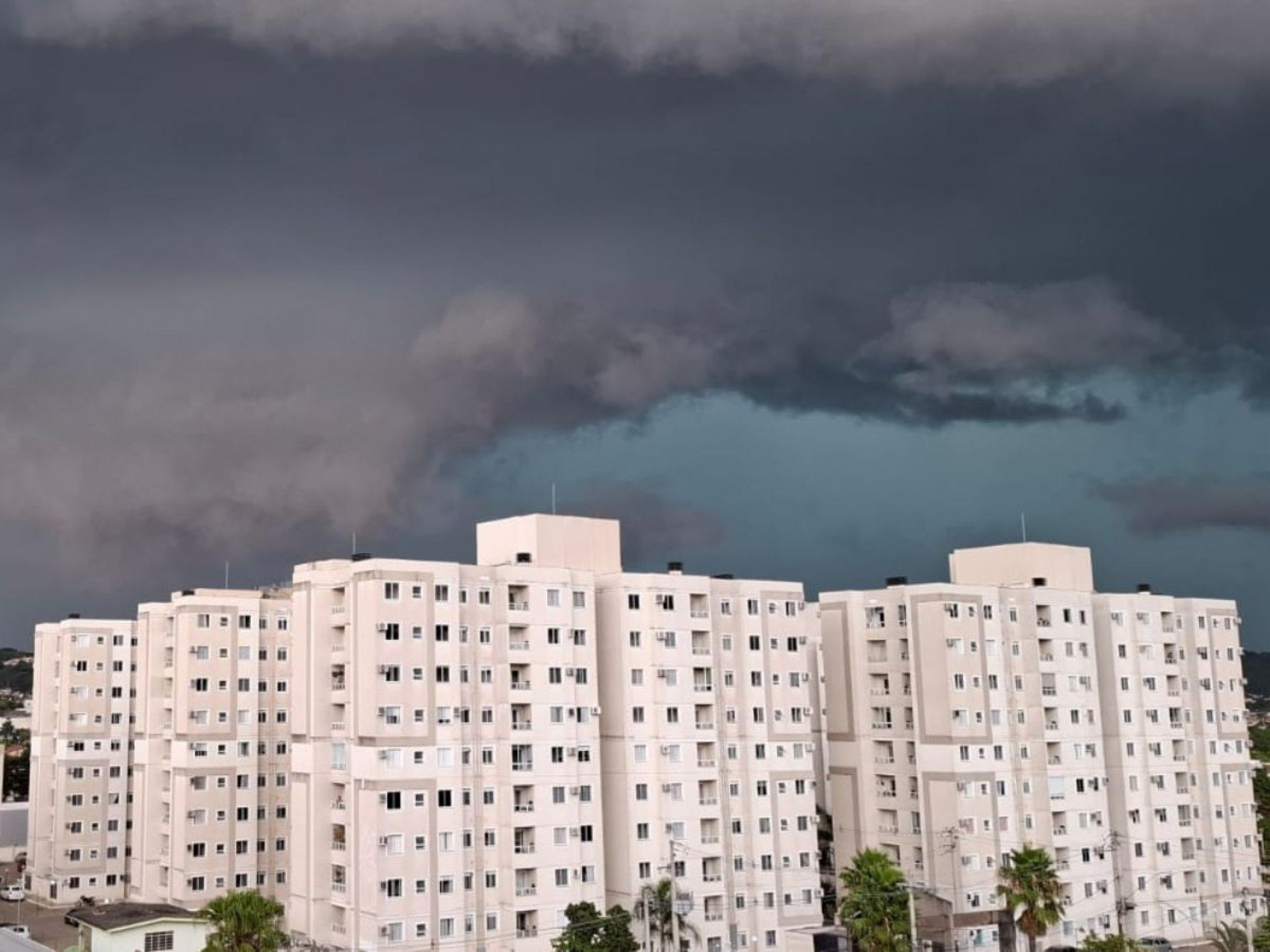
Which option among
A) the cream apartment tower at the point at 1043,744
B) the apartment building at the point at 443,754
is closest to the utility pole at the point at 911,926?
the cream apartment tower at the point at 1043,744

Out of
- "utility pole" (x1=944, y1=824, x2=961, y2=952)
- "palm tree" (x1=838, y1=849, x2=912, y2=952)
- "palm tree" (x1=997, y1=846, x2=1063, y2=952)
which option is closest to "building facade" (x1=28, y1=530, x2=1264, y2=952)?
"utility pole" (x1=944, y1=824, x2=961, y2=952)

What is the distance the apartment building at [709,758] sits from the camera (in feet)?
309

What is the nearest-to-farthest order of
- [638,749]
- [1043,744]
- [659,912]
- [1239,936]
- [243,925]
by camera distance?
[243,925] → [659,912] → [638,749] → [1239,936] → [1043,744]

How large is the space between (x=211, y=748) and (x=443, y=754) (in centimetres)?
3989

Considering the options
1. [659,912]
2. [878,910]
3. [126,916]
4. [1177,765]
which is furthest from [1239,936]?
[126,916]

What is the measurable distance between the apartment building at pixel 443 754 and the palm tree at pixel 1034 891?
88.1 ft

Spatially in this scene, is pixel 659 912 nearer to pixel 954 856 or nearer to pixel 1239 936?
pixel 954 856

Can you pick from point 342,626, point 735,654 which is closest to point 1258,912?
point 735,654

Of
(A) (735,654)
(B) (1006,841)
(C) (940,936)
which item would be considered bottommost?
(C) (940,936)

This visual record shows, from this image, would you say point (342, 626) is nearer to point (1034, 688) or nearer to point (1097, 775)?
point (1034, 688)

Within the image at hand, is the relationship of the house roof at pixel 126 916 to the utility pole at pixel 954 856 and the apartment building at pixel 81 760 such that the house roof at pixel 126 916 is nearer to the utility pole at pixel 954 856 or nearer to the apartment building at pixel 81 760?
the apartment building at pixel 81 760

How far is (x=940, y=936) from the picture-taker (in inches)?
3730

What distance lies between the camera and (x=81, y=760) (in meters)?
134

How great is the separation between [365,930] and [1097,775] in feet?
198
